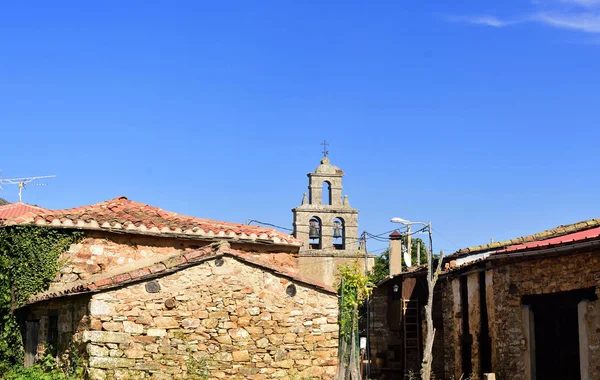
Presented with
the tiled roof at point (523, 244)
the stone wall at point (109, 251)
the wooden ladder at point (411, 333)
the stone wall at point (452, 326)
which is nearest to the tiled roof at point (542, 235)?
the tiled roof at point (523, 244)

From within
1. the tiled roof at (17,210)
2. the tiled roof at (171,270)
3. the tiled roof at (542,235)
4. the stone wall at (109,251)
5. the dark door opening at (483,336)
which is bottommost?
the dark door opening at (483,336)

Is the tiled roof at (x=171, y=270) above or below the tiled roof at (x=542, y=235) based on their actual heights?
below

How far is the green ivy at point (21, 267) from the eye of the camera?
15961 mm

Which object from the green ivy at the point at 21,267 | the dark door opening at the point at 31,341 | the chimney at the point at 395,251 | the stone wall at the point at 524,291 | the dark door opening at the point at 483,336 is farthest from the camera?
the chimney at the point at 395,251

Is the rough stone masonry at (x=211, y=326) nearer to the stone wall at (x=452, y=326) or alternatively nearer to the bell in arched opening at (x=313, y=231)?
the stone wall at (x=452, y=326)

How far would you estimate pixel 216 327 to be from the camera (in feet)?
44.0

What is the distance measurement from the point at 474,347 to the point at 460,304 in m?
1.38

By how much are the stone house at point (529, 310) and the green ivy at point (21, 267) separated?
9524mm

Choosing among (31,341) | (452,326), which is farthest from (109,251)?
(452,326)

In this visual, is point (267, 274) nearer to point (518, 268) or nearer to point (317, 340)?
point (317, 340)

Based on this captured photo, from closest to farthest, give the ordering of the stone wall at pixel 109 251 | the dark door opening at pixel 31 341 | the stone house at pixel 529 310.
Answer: the stone house at pixel 529 310 → the dark door opening at pixel 31 341 → the stone wall at pixel 109 251

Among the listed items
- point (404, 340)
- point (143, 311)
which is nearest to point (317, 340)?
point (143, 311)

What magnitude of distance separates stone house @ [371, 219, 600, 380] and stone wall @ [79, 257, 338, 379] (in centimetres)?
485

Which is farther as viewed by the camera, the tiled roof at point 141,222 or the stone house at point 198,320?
the tiled roof at point 141,222
